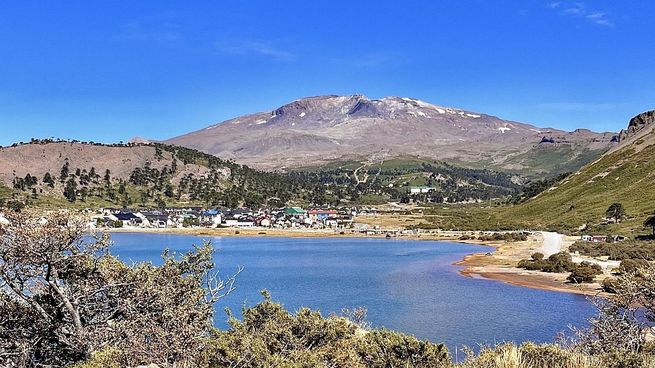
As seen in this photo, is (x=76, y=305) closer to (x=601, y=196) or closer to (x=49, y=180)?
(x=601, y=196)

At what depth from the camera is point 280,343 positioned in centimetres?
1461

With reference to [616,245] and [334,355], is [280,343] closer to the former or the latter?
[334,355]

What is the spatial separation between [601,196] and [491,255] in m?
52.3

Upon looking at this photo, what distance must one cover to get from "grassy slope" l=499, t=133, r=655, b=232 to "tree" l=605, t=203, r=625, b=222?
4.91ft

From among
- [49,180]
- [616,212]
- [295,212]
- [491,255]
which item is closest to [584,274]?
[491,255]

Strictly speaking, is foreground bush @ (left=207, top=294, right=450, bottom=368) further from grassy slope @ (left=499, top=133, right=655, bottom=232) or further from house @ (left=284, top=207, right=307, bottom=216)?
house @ (left=284, top=207, right=307, bottom=216)

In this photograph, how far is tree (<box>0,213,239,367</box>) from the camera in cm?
1398

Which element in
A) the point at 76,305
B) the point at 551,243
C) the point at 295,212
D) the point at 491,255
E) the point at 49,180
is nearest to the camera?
the point at 76,305

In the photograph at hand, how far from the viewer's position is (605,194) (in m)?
127

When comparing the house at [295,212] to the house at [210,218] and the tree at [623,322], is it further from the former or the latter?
the tree at [623,322]

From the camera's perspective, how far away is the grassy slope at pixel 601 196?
110m

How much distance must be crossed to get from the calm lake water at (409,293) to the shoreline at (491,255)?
7.14ft

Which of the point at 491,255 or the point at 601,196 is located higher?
the point at 601,196

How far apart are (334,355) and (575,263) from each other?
60536 millimetres
